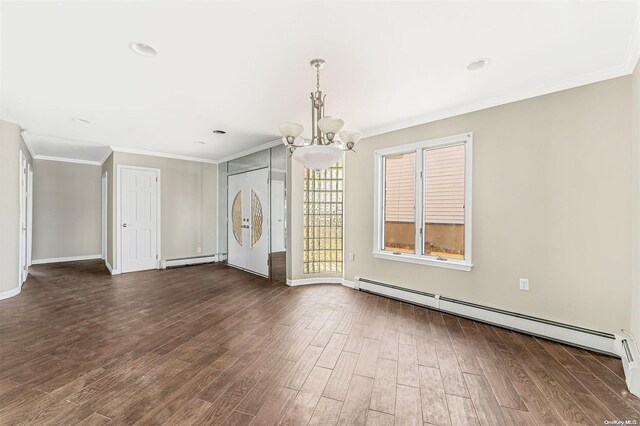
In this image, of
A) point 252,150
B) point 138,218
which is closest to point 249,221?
point 252,150

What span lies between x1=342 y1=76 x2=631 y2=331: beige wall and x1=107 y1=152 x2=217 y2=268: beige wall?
519cm

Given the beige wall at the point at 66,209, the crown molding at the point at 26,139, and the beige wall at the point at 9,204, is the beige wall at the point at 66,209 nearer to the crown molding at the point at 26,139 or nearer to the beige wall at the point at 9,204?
the crown molding at the point at 26,139

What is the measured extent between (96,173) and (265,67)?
6925 millimetres

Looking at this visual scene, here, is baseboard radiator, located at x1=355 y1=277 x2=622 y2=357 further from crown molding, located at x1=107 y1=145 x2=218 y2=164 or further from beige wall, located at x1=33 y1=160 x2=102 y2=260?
beige wall, located at x1=33 y1=160 x2=102 y2=260

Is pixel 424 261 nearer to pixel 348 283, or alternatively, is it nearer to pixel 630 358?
pixel 348 283

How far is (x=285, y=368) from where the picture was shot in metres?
2.21

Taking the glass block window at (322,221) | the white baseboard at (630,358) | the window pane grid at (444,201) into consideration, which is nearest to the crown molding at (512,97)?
the window pane grid at (444,201)

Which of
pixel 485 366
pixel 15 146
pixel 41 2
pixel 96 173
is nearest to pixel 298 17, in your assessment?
pixel 41 2

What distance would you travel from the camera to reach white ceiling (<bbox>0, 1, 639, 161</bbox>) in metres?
1.77

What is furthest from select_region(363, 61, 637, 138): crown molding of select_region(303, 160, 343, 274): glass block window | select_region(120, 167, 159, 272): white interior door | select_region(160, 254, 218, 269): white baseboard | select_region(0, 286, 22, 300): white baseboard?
select_region(0, 286, 22, 300): white baseboard

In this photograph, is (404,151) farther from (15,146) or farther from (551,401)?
(15,146)

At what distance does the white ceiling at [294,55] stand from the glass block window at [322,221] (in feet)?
4.33

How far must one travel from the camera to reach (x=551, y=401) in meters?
1.83

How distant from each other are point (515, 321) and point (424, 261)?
112 cm
